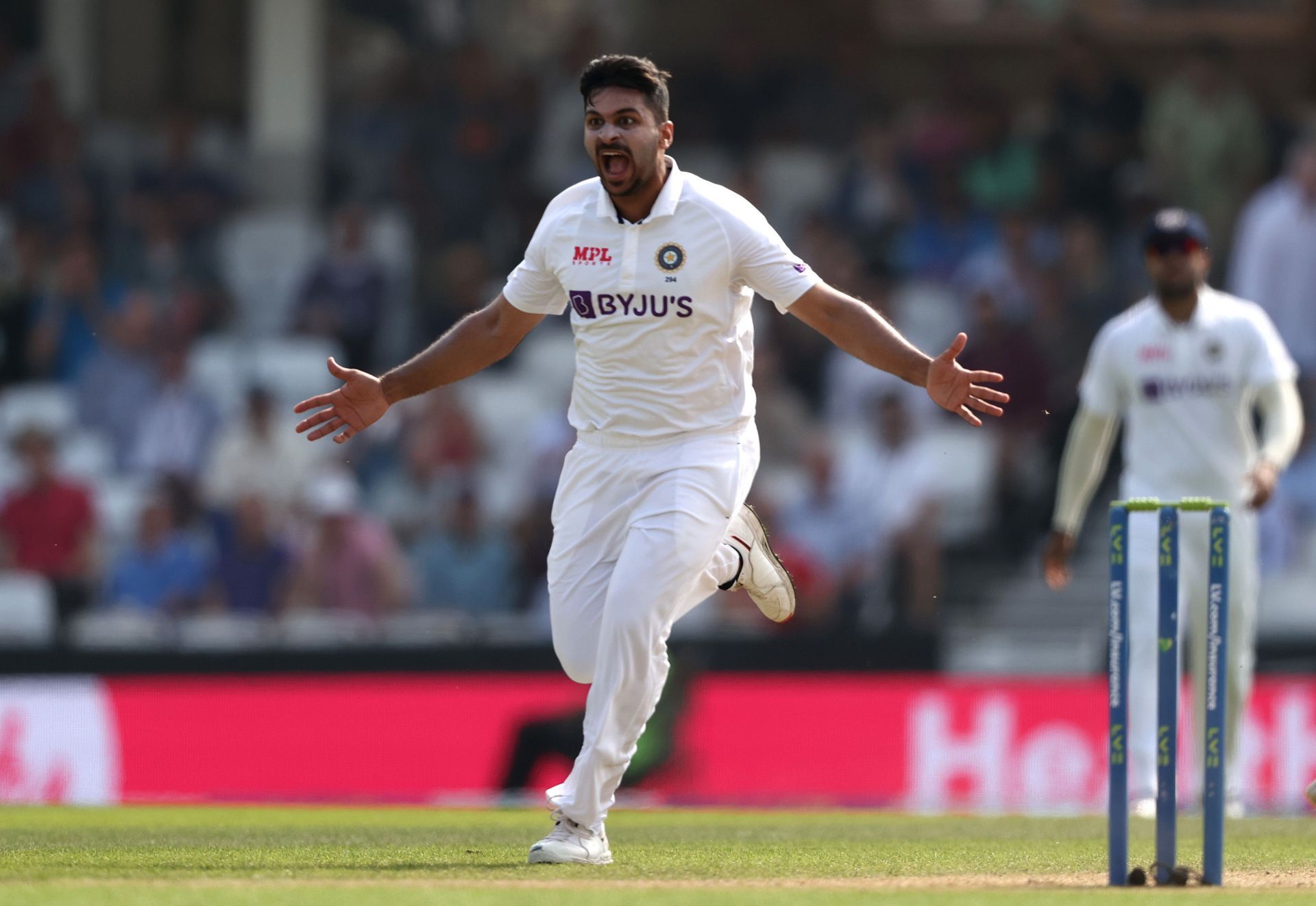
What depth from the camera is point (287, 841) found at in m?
7.28

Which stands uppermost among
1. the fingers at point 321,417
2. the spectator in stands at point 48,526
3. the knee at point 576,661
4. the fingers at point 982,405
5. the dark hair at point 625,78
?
the dark hair at point 625,78

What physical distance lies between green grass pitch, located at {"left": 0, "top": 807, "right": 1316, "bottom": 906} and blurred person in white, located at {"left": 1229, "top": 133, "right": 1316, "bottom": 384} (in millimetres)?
Result: 5244

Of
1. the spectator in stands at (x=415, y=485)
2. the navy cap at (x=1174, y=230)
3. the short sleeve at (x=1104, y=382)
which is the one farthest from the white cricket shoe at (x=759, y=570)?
the spectator in stands at (x=415, y=485)

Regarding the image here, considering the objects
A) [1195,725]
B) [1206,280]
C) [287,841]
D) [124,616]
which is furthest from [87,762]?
[1206,280]

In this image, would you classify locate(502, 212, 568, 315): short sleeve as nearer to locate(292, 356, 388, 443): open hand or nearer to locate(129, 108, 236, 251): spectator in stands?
locate(292, 356, 388, 443): open hand

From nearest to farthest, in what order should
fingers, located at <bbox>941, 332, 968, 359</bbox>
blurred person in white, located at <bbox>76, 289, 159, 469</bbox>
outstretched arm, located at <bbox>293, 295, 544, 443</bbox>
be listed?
1. fingers, located at <bbox>941, 332, 968, 359</bbox>
2. outstretched arm, located at <bbox>293, 295, 544, 443</bbox>
3. blurred person in white, located at <bbox>76, 289, 159, 469</bbox>

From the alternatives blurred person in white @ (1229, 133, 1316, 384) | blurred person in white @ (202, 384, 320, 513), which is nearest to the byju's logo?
blurred person in white @ (202, 384, 320, 513)

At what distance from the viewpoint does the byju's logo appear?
6.44 m

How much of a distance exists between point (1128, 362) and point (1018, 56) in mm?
8586

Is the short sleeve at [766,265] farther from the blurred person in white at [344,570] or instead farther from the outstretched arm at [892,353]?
the blurred person in white at [344,570]

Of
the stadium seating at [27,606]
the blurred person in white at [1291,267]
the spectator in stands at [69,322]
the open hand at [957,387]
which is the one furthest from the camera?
the spectator in stands at [69,322]

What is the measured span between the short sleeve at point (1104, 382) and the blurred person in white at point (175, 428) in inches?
256

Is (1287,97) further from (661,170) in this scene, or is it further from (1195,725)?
(661,170)

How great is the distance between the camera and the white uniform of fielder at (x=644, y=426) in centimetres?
625
